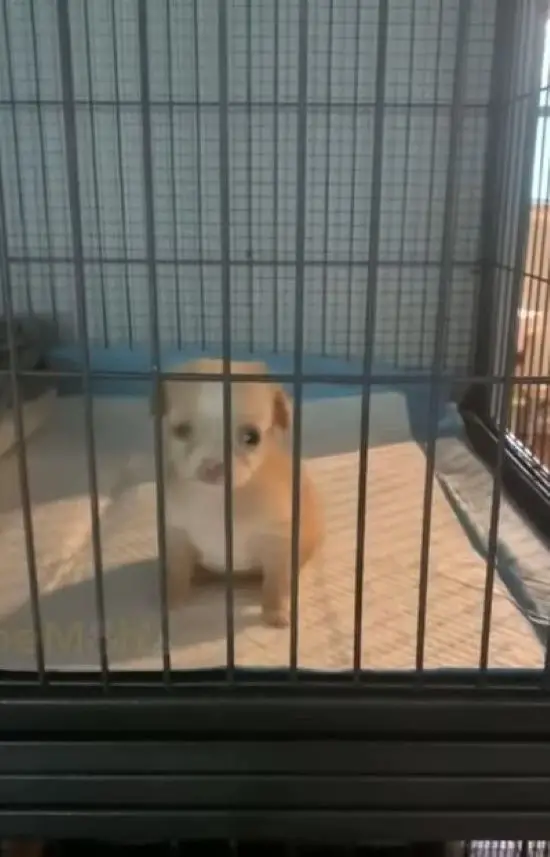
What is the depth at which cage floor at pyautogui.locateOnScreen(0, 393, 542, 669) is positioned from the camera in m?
0.95

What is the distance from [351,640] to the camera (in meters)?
0.97

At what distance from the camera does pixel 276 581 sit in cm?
101

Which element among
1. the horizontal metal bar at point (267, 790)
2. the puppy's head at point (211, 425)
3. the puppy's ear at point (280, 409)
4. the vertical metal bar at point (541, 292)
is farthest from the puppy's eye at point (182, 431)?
the vertical metal bar at point (541, 292)

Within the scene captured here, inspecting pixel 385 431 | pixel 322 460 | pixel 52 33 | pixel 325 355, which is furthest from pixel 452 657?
pixel 52 33

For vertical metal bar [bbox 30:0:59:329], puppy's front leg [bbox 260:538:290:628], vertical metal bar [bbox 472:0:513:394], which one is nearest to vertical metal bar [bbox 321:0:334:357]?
vertical metal bar [bbox 472:0:513:394]

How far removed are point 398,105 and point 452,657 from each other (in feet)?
3.82

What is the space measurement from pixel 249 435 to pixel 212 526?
12cm

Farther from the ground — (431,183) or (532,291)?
(431,183)

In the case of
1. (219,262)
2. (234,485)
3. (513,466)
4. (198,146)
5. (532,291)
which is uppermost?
(198,146)

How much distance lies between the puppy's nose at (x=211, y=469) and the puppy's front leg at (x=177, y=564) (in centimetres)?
10

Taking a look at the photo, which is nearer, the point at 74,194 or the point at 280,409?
the point at 74,194

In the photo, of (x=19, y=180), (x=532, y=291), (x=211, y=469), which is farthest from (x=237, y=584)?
(x=19, y=180)

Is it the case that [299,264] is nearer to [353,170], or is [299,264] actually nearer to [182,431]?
[182,431]

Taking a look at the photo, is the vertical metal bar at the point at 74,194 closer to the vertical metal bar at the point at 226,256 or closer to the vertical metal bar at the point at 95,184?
the vertical metal bar at the point at 226,256
